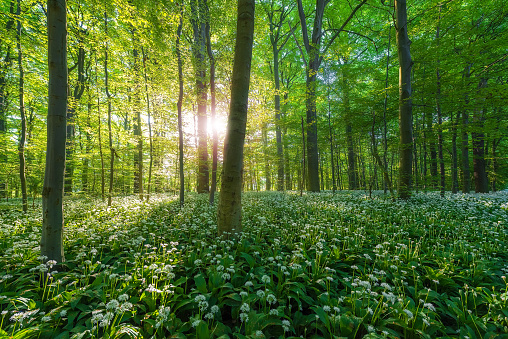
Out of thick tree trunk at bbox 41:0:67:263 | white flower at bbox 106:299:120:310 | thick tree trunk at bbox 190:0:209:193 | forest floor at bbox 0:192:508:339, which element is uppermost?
thick tree trunk at bbox 190:0:209:193

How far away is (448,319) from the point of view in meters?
2.54

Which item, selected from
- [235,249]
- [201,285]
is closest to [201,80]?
[235,249]

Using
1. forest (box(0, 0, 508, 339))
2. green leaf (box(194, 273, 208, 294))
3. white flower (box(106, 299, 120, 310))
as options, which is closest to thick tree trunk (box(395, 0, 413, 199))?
forest (box(0, 0, 508, 339))

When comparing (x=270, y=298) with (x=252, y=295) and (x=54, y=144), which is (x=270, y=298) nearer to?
(x=252, y=295)

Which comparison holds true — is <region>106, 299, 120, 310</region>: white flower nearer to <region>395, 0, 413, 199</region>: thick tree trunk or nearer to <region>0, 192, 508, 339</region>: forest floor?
<region>0, 192, 508, 339</region>: forest floor

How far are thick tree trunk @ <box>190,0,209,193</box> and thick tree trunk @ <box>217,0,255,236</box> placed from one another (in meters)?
4.22

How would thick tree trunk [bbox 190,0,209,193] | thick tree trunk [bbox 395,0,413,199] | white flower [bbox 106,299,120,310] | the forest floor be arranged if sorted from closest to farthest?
white flower [bbox 106,299,120,310], the forest floor, thick tree trunk [bbox 190,0,209,193], thick tree trunk [bbox 395,0,413,199]

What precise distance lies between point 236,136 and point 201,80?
240 inches

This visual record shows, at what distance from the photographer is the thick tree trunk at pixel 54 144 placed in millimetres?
3221

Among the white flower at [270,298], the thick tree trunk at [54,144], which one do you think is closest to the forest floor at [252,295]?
the white flower at [270,298]

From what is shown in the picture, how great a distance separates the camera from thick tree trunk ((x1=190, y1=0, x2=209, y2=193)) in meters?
7.92

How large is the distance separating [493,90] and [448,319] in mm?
9537

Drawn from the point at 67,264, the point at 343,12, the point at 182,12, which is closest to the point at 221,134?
the point at 182,12

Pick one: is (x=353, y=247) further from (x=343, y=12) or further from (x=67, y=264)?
(x=343, y=12)
